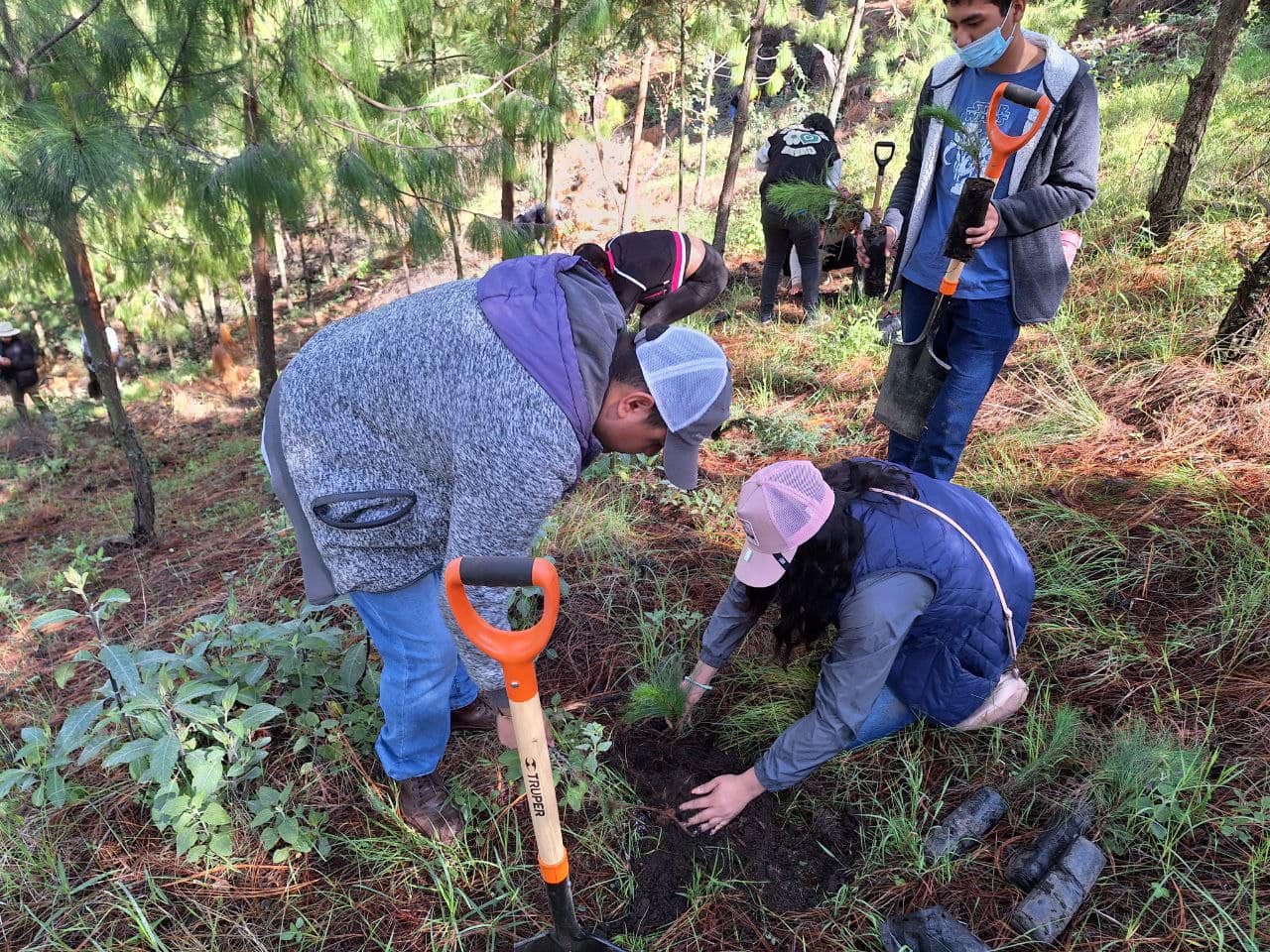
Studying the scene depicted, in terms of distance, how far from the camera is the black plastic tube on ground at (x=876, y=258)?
111 inches

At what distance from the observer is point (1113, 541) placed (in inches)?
95.9

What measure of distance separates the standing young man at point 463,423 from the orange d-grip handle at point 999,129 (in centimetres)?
143

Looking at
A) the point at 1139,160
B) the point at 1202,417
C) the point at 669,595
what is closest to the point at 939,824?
the point at 669,595

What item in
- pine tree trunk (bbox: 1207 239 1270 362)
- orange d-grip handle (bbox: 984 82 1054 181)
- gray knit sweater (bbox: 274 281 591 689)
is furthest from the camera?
pine tree trunk (bbox: 1207 239 1270 362)

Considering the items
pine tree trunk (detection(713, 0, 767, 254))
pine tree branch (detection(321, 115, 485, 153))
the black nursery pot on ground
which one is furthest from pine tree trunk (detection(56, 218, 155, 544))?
the black nursery pot on ground

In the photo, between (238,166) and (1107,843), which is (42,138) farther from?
(1107,843)

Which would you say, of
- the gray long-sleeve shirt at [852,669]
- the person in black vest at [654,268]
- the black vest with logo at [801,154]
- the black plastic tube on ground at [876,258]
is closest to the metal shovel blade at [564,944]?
the gray long-sleeve shirt at [852,669]

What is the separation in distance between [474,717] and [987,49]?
2.50 metres

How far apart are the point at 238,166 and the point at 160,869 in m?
3.11

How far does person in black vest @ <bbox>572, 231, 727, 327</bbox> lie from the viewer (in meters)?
2.51

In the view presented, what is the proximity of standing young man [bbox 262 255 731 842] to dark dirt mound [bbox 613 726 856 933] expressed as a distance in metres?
0.58

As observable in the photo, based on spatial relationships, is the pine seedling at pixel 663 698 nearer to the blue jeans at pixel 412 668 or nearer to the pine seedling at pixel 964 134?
the blue jeans at pixel 412 668

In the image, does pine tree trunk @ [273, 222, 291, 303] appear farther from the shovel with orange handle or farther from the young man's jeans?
the shovel with orange handle

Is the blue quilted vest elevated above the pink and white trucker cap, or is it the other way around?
the pink and white trucker cap
